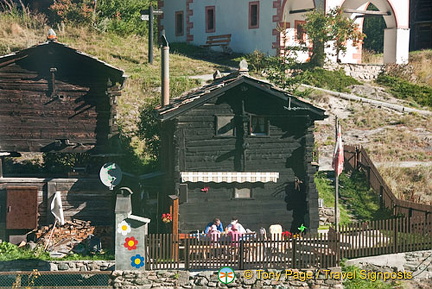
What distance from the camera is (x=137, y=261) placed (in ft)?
78.8

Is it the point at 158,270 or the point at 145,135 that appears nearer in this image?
the point at 158,270

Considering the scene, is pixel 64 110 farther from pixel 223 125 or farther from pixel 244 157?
pixel 244 157

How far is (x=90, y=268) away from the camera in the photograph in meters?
25.6

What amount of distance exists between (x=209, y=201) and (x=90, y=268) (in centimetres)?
419

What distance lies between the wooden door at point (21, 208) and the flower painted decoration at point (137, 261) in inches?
189

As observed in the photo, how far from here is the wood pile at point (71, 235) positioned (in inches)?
1062

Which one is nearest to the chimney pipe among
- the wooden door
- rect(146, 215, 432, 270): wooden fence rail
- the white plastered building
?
the wooden door

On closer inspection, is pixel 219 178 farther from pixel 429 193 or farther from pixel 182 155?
pixel 429 193

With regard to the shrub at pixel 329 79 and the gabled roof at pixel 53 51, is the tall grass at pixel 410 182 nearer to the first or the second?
the shrub at pixel 329 79

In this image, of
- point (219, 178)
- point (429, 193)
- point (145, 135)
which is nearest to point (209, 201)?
point (219, 178)

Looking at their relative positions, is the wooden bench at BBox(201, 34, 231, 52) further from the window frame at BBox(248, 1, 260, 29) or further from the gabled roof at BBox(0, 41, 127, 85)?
the gabled roof at BBox(0, 41, 127, 85)

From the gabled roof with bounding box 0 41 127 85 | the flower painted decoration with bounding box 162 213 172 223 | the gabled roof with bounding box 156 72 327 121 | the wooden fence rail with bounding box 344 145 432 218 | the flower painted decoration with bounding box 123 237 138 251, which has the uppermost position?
the gabled roof with bounding box 0 41 127 85

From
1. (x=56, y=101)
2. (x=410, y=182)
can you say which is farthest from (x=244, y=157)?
(x=410, y=182)

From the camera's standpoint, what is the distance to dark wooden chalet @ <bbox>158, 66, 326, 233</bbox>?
27.5 metres
